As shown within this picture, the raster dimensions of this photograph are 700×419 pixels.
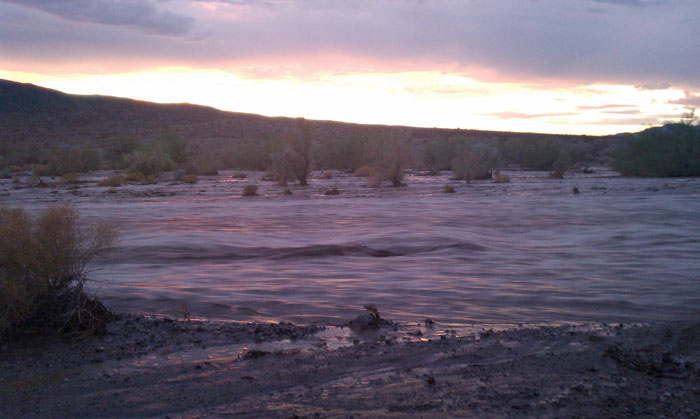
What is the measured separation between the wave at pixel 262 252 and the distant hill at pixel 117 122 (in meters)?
68.6

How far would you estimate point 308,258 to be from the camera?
13102 millimetres

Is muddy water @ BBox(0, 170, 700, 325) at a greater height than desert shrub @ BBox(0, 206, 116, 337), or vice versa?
desert shrub @ BBox(0, 206, 116, 337)

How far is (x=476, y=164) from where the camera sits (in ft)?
136

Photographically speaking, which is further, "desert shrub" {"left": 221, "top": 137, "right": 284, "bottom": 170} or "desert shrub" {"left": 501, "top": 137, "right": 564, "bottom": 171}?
"desert shrub" {"left": 501, "top": 137, "right": 564, "bottom": 171}

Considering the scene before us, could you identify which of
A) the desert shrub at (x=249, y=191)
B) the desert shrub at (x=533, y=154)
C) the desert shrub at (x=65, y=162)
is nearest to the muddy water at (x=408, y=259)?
the desert shrub at (x=249, y=191)

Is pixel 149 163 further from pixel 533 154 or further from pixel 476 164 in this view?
pixel 533 154

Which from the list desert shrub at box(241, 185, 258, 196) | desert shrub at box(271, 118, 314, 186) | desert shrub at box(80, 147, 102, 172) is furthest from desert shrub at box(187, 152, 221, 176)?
desert shrub at box(241, 185, 258, 196)

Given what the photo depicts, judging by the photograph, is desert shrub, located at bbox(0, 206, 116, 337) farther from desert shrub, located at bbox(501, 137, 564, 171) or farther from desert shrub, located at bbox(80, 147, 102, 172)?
desert shrub, located at bbox(501, 137, 564, 171)

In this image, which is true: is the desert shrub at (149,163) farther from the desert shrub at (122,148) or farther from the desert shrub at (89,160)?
the desert shrub at (122,148)

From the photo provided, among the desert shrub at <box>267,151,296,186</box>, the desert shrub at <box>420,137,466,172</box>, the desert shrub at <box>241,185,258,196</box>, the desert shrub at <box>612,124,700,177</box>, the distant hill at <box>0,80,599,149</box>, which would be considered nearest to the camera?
the desert shrub at <box>241,185,258,196</box>

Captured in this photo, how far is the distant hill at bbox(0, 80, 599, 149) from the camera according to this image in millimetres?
84438

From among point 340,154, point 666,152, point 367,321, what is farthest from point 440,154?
point 367,321

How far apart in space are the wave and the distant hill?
6857 centimetres

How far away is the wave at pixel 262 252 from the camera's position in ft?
43.3
